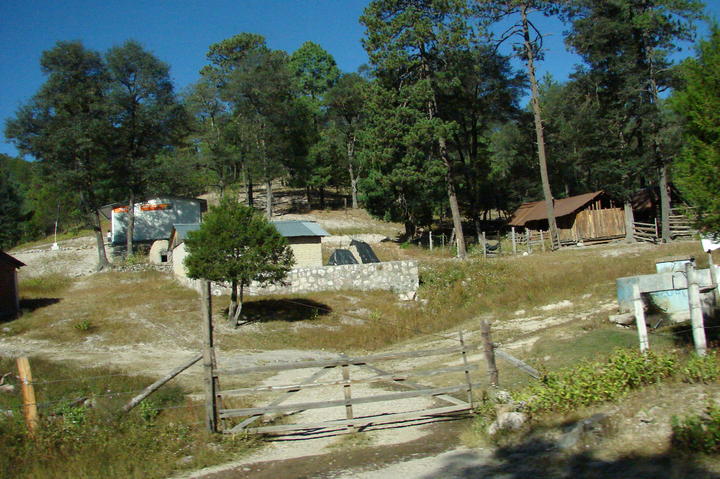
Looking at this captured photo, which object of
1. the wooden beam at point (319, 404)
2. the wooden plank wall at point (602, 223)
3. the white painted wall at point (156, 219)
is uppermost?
the white painted wall at point (156, 219)

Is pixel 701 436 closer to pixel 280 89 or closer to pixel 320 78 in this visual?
pixel 280 89

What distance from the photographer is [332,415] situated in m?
11.6

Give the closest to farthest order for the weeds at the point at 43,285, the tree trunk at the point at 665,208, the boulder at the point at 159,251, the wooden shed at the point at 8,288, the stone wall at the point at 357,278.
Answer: the wooden shed at the point at 8,288, the stone wall at the point at 357,278, the weeds at the point at 43,285, the tree trunk at the point at 665,208, the boulder at the point at 159,251

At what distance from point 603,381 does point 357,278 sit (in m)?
23.5

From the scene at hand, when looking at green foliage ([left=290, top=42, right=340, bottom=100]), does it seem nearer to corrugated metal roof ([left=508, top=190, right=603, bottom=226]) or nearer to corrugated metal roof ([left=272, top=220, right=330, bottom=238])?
corrugated metal roof ([left=508, top=190, right=603, bottom=226])

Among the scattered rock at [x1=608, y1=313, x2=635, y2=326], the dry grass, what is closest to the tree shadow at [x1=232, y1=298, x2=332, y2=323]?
the dry grass

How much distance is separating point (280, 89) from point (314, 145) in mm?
8918

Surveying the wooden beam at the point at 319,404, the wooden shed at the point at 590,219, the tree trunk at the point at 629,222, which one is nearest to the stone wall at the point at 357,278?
the wooden shed at the point at 590,219

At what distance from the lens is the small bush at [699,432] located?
6.20m

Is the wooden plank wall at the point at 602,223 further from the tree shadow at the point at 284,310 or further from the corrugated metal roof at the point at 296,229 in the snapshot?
the tree shadow at the point at 284,310

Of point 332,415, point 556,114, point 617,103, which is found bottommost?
point 332,415

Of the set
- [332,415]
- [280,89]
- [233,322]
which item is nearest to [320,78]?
[280,89]

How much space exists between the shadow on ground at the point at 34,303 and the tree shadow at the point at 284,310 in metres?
10.4

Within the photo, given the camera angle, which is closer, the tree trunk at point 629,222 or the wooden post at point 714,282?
the wooden post at point 714,282
